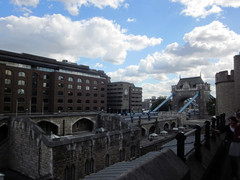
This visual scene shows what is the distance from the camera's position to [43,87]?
51688 mm

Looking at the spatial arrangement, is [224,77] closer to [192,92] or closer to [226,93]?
[226,93]

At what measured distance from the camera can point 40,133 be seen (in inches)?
783

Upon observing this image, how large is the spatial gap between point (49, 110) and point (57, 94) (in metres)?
5.45

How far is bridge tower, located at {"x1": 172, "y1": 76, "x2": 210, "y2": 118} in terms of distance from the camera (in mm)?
70000

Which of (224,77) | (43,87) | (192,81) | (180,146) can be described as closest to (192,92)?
(192,81)

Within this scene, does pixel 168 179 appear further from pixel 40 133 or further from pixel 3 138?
pixel 3 138

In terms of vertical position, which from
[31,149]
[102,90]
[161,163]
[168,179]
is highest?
[102,90]

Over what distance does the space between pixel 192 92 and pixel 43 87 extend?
59640 millimetres

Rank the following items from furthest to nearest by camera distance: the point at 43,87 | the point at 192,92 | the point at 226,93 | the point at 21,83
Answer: the point at 192,92
the point at 43,87
the point at 21,83
the point at 226,93

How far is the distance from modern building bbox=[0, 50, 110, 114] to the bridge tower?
33.6m

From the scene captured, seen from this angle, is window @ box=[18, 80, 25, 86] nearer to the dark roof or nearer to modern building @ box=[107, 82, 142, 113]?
modern building @ box=[107, 82, 142, 113]

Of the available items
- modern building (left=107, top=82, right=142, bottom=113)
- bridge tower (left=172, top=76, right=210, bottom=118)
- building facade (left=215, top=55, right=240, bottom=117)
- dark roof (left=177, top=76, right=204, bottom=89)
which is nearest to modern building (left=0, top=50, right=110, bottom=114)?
modern building (left=107, top=82, right=142, bottom=113)

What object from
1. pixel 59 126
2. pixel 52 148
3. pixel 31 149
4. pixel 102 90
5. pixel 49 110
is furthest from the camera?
pixel 102 90

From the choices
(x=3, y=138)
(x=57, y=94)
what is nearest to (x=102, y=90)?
(x=57, y=94)
